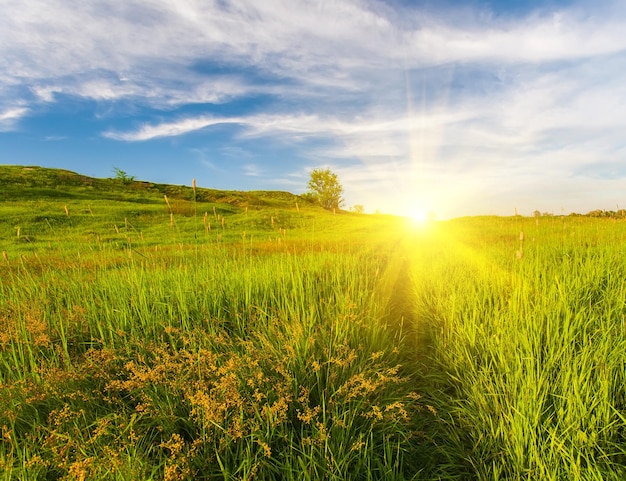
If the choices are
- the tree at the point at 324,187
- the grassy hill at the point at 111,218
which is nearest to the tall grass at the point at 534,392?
the grassy hill at the point at 111,218

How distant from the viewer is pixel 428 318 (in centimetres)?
514

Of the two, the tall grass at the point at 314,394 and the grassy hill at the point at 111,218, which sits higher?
the grassy hill at the point at 111,218

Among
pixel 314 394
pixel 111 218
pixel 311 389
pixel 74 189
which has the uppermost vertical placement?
pixel 74 189

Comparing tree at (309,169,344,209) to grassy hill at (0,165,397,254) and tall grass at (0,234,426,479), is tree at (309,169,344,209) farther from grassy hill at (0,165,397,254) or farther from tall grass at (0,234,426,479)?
tall grass at (0,234,426,479)

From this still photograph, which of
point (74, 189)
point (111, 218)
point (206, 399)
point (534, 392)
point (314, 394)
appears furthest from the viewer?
point (74, 189)

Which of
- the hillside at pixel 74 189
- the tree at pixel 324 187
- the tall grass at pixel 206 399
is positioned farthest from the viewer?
the tree at pixel 324 187

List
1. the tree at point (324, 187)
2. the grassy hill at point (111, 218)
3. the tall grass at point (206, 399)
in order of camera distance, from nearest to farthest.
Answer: the tall grass at point (206, 399)
the grassy hill at point (111, 218)
the tree at point (324, 187)

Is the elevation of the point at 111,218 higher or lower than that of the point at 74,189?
lower

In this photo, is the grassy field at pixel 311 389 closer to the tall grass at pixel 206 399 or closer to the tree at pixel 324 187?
the tall grass at pixel 206 399

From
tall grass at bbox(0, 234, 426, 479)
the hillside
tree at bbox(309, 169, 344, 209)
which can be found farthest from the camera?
tree at bbox(309, 169, 344, 209)

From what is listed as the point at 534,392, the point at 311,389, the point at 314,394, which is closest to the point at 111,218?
the point at 314,394

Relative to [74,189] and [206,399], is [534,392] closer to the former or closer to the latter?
[206,399]

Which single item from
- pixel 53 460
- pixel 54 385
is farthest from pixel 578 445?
pixel 54 385

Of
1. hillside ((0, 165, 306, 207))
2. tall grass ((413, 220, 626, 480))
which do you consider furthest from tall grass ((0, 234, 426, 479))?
hillside ((0, 165, 306, 207))
